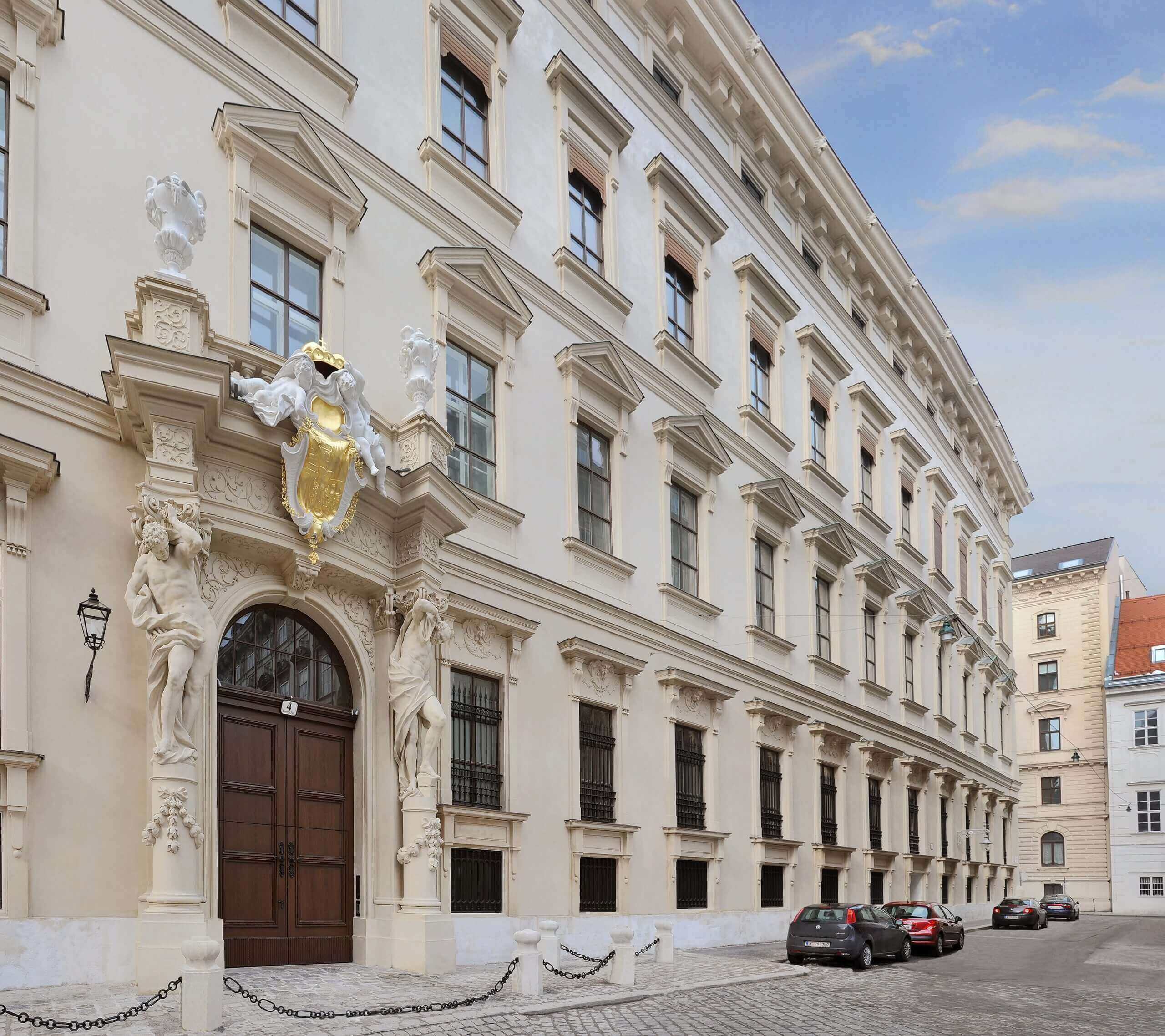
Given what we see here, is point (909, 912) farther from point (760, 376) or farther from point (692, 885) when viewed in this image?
point (760, 376)

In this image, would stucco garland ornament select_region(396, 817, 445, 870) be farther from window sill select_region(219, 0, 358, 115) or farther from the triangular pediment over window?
window sill select_region(219, 0, 358, 115)

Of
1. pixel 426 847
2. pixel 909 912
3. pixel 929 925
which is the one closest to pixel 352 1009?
pixel 426 847

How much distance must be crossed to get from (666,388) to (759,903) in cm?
994

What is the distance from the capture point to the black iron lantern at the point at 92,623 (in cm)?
1175

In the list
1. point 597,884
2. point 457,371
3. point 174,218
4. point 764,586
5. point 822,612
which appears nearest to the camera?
point 174,218

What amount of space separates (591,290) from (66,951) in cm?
1347

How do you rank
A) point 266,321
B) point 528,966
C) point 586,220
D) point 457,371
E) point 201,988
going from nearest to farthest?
point 201,988 < point 528,966 < point 266,321 < point 457,371 < point 586,220

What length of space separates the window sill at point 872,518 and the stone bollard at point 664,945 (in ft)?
55.3

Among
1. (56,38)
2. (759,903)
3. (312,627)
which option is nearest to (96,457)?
(312,627)

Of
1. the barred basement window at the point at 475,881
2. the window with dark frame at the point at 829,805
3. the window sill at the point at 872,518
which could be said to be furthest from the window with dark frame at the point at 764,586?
the barred basement window at the point at 475,881

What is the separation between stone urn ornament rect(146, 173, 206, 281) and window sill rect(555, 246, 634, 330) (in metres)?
8.50

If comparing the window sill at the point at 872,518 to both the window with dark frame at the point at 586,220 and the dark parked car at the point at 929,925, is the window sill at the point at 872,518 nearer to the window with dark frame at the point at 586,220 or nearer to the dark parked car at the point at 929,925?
the dark parked car at the point at 929,925

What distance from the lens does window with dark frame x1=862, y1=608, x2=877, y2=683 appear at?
32750 mm

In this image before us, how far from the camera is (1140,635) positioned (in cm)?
6469
